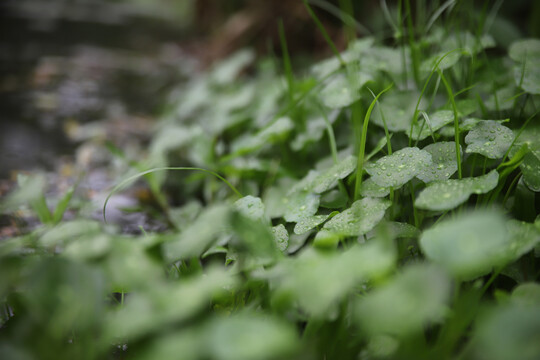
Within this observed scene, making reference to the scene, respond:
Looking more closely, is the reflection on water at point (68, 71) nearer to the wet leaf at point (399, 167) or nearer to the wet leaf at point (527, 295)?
the wet leaf at point (399, 167)

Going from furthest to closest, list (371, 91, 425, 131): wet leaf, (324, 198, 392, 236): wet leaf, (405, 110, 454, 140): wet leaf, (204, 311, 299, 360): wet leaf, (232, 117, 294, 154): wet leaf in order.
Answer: (232, 117, 294, 154): wet leaf → (371, 91, 425, 131): wet leaf → (405, 110, 454, 140): wet leaf → (324, 198, 392, 236): wet leaf → (204, 311, 299, 360): wet leaf

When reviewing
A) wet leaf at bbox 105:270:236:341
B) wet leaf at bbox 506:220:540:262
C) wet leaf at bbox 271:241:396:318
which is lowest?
wet leaf at bbox 506:220:540:262

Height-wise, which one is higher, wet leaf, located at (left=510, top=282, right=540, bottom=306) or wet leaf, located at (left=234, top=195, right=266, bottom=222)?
wet leaf, located at (left=234, top=195, right=266, bottom=222)

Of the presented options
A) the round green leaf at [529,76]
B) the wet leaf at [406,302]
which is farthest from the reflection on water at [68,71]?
the round green leaf at [529,76]

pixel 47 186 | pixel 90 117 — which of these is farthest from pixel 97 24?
pixel 47 186

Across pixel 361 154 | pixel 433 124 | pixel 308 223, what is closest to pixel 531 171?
pixel 433 124

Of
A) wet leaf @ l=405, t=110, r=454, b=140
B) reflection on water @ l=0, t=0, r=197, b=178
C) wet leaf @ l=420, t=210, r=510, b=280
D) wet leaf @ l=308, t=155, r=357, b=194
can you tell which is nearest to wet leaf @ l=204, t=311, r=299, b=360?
wet leaf @ l=420, t=210, r=510, b=280

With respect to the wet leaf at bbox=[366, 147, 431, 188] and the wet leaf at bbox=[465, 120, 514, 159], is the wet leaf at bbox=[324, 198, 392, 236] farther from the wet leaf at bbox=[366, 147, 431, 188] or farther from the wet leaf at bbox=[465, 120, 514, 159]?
the wet leaf at bbox=[465, 120, 514, 159]
